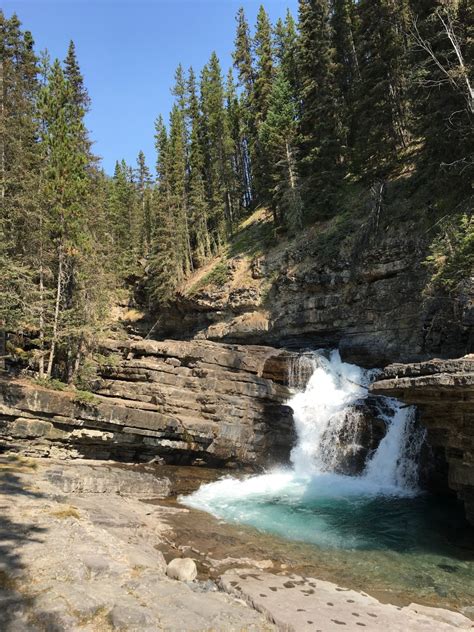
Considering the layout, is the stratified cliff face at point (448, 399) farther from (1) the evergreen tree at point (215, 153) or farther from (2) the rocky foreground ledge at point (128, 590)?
(1) the evergreen tree at point (215, 153)

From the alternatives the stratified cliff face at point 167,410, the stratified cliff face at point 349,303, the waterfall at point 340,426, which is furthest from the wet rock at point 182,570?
the stratified cliff face at point 349,303

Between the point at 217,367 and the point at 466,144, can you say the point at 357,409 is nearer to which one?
the point at 217,367

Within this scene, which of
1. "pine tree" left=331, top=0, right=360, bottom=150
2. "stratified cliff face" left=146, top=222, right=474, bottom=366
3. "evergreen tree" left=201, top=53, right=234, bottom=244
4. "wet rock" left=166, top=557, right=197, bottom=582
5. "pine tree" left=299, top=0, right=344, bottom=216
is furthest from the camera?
"evergreen tree" left=201, top=53, right=234, bottom=244

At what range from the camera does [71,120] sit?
67.7 feet

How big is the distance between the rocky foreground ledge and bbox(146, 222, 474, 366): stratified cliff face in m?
12.6

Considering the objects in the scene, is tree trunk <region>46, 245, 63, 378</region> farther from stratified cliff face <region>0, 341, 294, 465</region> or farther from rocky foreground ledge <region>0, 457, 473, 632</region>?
rocky foreground ledge <region>0, 457, 473, 632</region>

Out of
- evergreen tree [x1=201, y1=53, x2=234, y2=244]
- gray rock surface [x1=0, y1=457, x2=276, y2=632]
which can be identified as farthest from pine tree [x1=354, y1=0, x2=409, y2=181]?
gray rock surface [x1=0, y1=457, x2=276, y2=632]

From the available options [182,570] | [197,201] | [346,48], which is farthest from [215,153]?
[182,570]

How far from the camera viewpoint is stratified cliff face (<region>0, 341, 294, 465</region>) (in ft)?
51.9

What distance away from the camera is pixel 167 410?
18.7 m

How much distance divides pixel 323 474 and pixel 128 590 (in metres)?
14.0

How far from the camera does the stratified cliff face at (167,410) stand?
1580 centimetres

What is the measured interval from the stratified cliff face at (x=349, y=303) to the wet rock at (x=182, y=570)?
13775mm

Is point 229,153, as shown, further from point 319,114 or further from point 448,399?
point 448,399
